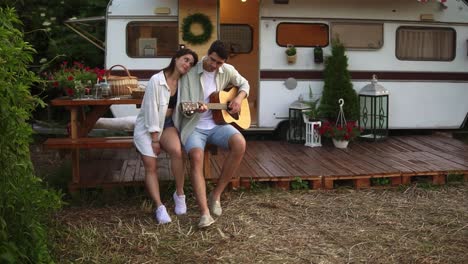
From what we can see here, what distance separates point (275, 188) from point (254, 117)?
265cm

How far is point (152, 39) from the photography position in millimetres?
7211

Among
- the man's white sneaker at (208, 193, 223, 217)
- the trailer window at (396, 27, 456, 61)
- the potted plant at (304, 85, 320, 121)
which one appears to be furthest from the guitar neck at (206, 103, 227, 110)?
the trailer window at (396, 27, 456, 61)

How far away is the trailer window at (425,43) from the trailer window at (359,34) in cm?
29

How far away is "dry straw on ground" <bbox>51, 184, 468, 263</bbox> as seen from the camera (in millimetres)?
3721

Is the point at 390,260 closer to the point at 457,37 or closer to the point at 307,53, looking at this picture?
the point at 307,53

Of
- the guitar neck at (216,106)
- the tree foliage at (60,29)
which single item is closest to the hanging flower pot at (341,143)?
the guitar neck at (216,106)

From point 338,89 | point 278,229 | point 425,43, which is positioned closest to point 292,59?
point 338,89

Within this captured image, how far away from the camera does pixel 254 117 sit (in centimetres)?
784

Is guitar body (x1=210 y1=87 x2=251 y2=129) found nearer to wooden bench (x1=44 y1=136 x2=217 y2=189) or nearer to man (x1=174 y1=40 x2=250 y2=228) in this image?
man (x1=174 y1=40 x2=250 y2=228)

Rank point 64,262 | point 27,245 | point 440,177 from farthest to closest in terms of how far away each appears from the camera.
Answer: point 440,177
point 64,262
point 27,245

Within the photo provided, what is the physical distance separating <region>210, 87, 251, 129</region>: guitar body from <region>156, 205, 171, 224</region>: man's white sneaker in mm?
815

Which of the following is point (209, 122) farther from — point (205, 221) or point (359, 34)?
point (359, 34)

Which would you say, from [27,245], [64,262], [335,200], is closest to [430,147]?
[335,200]

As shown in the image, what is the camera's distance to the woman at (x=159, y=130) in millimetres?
4262
